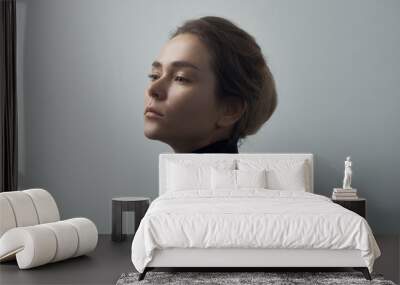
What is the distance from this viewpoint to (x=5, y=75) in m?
6.77

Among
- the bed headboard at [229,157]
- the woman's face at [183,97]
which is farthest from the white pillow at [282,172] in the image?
the woman's face at [183,97]

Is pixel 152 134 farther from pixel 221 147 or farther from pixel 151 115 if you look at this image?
pixel 221 147

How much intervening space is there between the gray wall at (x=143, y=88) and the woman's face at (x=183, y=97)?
15cm

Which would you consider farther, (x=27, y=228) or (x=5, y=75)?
(x=5, y=75)

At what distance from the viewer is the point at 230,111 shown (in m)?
6.64

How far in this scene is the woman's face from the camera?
6.59m

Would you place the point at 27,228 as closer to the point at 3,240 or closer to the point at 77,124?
the point at 3,240

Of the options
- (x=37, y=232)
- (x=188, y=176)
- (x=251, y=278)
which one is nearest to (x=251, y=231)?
(x=251, y=278)

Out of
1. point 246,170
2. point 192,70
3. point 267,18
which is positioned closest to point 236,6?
point 267,18

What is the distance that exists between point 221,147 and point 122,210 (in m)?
1.18

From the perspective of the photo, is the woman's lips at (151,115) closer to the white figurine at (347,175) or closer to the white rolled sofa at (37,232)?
the white rolled sofa at (37,232)

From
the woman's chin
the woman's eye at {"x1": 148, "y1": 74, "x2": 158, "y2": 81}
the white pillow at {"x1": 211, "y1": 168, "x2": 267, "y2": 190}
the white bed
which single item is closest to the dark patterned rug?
the white bed

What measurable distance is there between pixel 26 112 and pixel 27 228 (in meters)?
2.18

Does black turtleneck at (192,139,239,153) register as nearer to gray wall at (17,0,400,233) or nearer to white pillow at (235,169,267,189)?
gray wall at (17,0,400,233)
